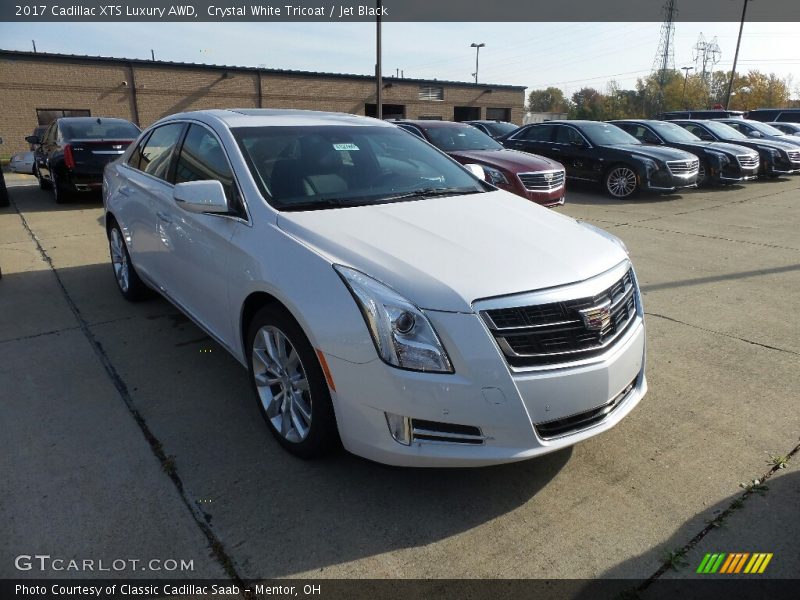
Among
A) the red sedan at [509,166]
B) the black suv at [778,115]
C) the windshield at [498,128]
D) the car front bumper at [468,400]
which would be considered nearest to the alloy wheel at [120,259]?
the car front bumper at [468,400]

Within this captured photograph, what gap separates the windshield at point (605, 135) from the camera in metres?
12.5

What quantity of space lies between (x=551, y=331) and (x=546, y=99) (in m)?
118

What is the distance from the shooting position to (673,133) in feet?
47.1

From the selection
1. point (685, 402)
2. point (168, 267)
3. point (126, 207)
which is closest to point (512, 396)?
point (685, 402)

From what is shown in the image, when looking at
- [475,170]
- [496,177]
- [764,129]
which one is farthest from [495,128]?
[475,170]

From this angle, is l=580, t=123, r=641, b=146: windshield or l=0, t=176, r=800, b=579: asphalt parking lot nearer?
l=0, t=176, r=800, b=579: asphalt parking lot

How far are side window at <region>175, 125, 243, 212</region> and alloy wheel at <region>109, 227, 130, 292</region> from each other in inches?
60.1

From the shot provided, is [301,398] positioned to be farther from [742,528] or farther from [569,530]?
[742,528]

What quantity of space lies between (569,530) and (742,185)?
14.9 meters

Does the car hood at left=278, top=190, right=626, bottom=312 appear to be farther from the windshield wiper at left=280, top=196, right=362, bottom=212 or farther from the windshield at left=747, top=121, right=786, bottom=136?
the windshield at left=747, top=121, right=786, bottom=136

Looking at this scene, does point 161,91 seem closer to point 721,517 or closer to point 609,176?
point 609,176

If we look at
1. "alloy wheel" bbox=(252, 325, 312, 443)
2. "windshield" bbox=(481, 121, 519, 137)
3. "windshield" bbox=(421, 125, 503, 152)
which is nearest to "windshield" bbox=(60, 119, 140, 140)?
"windshield" bbox=(421, 125, 503, 152)

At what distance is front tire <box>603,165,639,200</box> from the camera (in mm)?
11883

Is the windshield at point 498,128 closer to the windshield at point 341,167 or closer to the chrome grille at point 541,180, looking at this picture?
the chrome grille at point 541,180
